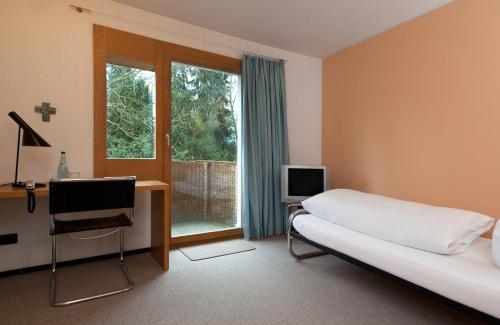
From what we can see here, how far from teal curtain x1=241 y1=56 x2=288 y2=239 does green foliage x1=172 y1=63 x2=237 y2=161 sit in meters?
0.23

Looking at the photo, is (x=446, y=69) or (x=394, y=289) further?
(x=446, y=69)

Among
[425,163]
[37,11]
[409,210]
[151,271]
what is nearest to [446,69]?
[425,163]

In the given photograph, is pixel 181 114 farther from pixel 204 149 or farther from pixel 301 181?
pixel 301 181

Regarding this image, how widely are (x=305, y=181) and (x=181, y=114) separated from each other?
1617 millimetres

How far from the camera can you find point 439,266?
4.91 ft

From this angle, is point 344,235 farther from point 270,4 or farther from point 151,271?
point 270,4

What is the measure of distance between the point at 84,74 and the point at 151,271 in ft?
5.99

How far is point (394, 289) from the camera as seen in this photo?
2109 mm

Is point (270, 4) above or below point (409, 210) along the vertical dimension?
above

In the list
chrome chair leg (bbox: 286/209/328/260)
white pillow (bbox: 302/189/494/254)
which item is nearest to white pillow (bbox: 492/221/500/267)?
white pillow (bbox: 302/189/494/254)

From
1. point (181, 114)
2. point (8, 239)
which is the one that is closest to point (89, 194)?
point (8, 239)

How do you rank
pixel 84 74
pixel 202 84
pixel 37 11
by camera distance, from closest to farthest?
1. pixel 37 11
2. pixel 84 74
3. pixel 202 84

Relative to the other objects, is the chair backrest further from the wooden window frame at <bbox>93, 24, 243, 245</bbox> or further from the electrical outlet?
the electrical outlet

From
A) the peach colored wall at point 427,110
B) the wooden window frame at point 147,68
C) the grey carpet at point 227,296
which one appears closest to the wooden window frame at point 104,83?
the wooden window frame at point 147,68
